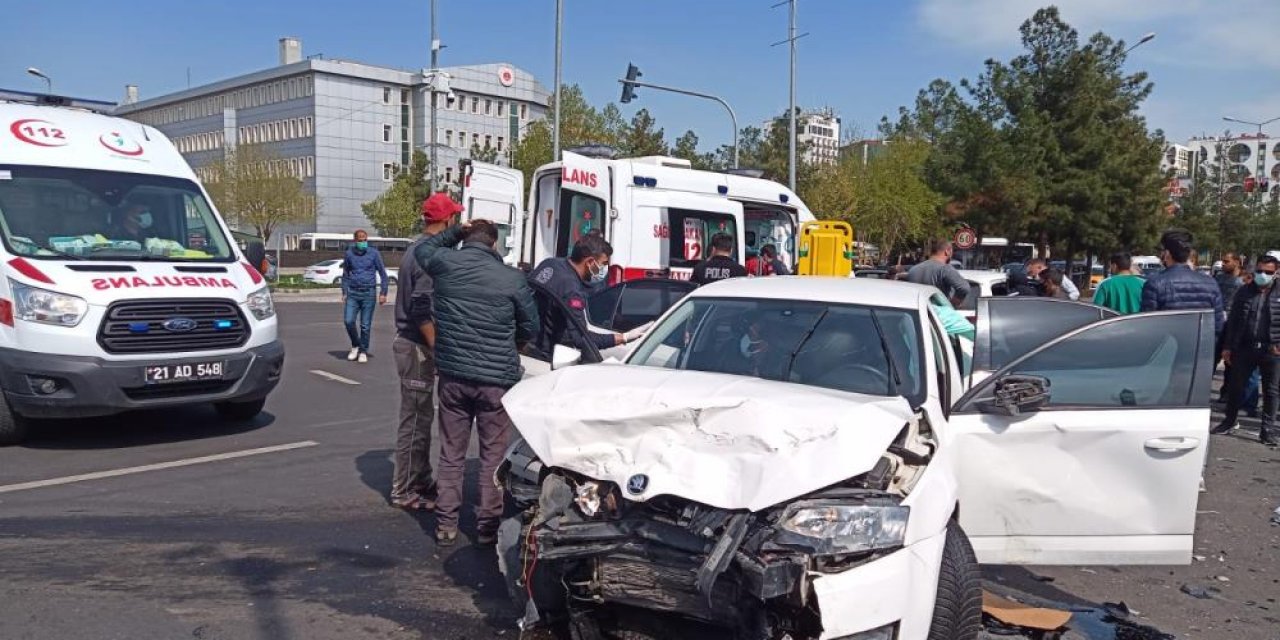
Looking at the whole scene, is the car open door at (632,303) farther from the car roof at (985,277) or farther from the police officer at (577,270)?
the car roof at (985,277)

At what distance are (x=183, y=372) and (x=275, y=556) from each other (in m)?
2.97

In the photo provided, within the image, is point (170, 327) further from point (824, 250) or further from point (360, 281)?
point (824, 250)

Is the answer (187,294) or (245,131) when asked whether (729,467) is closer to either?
(187,294)

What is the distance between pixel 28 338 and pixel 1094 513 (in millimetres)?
7305

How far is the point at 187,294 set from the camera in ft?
25.3

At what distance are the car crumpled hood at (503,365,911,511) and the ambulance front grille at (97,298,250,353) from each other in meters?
4.57

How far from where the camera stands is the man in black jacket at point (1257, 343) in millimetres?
9438

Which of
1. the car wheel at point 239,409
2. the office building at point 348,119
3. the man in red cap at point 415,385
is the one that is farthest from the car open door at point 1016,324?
the office building at point 348,119

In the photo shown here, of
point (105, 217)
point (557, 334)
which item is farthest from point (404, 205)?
point (557, 334)

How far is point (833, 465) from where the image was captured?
354cm

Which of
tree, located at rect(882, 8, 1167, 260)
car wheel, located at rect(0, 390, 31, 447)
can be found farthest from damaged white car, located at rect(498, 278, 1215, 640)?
tree, located at rect(882, 8, 1167, 260)

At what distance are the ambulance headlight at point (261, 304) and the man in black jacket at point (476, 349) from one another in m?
3.31

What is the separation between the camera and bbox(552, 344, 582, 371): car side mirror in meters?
5.18

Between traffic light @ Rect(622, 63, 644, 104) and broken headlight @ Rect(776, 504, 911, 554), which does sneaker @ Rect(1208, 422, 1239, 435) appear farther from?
traffic light @ Rect(622, 63, 644, 104)
